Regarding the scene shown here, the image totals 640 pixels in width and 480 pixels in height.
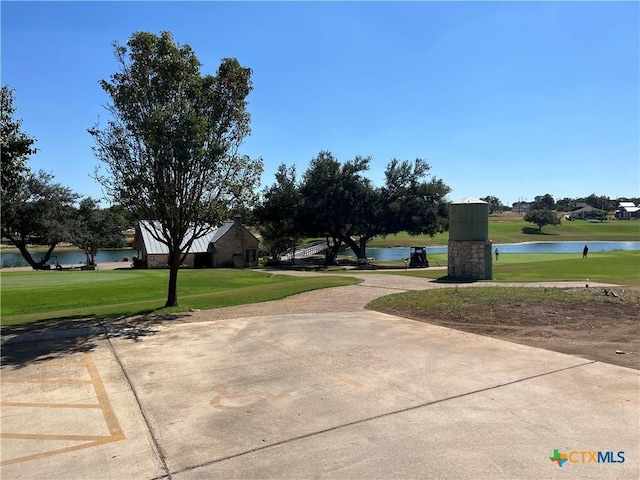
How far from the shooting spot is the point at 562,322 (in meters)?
11.2

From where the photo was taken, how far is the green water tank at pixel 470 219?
25266 mm

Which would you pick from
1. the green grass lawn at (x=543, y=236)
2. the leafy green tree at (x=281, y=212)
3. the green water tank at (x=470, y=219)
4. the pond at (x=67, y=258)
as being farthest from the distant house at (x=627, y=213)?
the green water tank at (x=470, y=219)

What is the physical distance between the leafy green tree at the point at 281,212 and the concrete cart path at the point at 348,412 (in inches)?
1672

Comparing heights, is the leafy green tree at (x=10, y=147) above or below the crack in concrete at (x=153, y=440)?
above

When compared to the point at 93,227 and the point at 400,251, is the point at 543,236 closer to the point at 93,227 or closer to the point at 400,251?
the point at 400,251

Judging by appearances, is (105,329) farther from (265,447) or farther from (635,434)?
(635,434)

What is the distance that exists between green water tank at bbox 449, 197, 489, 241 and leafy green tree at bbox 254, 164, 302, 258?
27447 mm

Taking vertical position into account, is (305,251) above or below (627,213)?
below

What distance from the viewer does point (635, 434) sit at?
15.9ft

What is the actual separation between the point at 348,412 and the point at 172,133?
329 inches

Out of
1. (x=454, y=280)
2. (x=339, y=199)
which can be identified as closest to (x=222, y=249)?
(x=339, y=199)

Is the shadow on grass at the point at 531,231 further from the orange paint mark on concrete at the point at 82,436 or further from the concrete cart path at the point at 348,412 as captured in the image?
the orange paint mark on concrete at the point at 82,436

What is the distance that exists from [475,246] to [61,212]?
44480 millimetres

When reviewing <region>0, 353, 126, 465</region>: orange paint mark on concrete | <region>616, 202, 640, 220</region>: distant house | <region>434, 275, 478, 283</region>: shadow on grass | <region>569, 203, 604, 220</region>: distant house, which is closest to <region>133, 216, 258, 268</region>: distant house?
<region>434, 275, 478, 283</region>: shadow on grass
